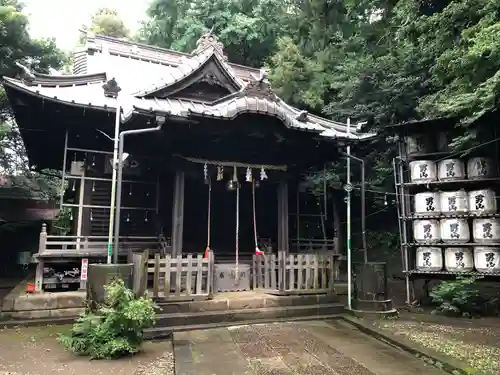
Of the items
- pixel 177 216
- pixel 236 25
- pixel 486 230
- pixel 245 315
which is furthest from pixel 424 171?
pixel 236 25

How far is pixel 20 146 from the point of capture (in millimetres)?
23062

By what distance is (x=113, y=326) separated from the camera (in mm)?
6027

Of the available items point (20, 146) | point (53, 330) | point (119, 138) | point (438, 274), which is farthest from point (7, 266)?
point (438, 274)

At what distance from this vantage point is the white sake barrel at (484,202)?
9648 millimetres

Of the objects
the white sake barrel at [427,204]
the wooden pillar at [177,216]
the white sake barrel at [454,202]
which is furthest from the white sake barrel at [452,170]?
the wooden pillar at [177,216]

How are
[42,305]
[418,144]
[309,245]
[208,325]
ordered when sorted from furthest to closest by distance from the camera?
[309,245], [418,144], [42,305], [208,325]

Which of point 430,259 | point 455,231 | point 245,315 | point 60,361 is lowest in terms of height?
point 60,361

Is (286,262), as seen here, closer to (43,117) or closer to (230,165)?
(230,165)

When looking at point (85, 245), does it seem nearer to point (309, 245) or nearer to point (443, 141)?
point (309, 245)

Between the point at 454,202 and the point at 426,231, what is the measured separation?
104 cm

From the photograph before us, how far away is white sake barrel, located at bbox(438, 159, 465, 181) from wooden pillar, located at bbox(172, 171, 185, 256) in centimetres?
705

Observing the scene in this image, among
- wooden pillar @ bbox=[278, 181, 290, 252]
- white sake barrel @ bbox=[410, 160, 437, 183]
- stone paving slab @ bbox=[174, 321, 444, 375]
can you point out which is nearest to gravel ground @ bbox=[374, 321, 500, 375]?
stone paving slab @ bbox=[174, 321, 444, 375]

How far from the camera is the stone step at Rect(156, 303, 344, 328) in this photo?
7723mm

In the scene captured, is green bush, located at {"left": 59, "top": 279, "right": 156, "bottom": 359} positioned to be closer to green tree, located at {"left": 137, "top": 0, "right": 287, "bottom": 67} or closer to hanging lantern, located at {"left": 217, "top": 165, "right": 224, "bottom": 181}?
hanging lantern, located at {"left": 217, "top": 165, "right": 224, "bottom": 181}
